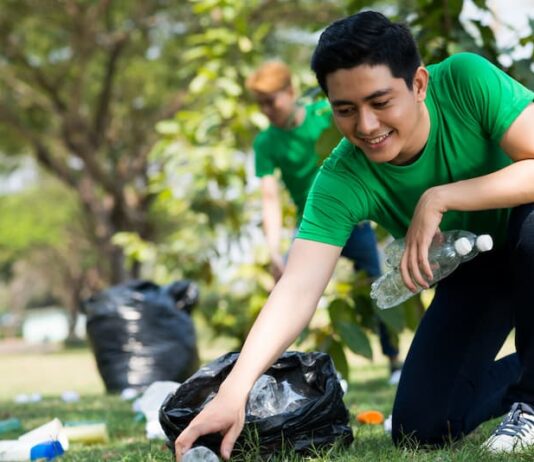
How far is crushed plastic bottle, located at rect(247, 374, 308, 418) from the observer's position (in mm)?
2676

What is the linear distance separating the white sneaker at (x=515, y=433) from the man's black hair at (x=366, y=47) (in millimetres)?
972

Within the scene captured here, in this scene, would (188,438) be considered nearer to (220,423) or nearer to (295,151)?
(220,423)

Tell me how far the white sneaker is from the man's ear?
0.91 metres

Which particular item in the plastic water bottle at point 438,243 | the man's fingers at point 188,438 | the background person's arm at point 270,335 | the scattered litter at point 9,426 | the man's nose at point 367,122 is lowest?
the scattered litter at point 9,426

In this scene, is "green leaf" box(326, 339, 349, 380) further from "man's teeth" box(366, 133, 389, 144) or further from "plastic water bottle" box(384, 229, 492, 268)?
"man's teeth" box(366, 133, 389, 144)

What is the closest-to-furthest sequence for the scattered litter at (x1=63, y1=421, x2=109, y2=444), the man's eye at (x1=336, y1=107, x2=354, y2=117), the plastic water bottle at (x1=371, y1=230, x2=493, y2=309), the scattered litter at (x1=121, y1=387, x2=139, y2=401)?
1. the man's eye at (x1=336, y1=107, x2=354, y2=117)
2. the plastic water bottle at (x1=371, y1=230, x2=493, y2=309)
3. the scattered litter at (x1=63, y1=421, x2=109, y2=444)
4. the scattered litter at (x1=121, y1=387, x2=139, y2=401)

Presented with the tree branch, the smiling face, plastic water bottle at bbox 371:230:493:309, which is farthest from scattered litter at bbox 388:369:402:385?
the tree branch

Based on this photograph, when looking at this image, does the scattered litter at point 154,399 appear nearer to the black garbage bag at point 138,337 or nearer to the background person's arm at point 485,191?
the background person's arm at point 485,191

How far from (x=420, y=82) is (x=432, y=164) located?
28cm

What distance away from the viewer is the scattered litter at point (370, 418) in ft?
11.4

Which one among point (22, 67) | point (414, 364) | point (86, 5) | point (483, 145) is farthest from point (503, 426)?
point (22, 67)

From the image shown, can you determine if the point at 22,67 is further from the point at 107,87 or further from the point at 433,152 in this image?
the point at 433,152

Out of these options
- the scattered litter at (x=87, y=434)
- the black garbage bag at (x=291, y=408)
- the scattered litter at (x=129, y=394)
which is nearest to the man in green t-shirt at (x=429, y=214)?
the black garbage bag at (x=291, y=408)

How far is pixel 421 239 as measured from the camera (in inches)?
88.2
